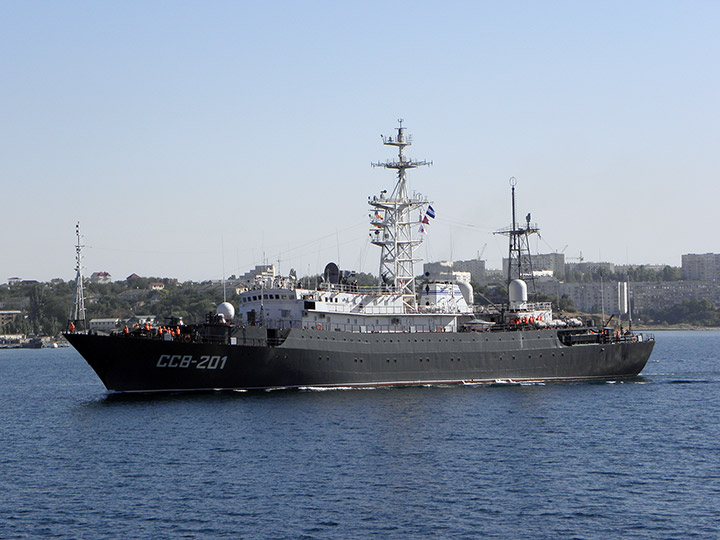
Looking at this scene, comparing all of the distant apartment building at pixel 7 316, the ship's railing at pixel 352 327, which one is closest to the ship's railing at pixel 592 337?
the ship's railing at pixel 352 327

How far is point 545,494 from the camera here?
24719 millimetres

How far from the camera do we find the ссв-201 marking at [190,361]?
4181 cm

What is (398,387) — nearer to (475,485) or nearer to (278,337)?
(278,337)

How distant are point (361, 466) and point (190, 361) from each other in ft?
54.7

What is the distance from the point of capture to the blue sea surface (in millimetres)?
22141

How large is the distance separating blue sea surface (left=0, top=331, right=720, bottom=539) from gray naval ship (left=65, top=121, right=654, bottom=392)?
1.42 metres

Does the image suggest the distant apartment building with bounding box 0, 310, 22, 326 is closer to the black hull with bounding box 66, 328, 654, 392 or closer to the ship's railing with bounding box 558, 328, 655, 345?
the black hull with bounding box 66, 328, 654, 392

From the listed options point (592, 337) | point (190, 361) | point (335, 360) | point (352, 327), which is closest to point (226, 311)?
point (190, 361)

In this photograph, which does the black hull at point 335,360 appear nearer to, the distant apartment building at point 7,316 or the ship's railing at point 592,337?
the ship's railing at point 592,337

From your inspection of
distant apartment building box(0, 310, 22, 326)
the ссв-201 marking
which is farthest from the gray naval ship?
distant apartment building box(0, 310, 22, 326)

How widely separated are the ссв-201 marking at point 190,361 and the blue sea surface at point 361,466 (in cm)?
148

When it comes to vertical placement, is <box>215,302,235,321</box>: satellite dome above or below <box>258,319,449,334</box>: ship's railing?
above

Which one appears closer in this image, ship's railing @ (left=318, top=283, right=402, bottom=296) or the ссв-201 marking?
the ссв-201 marking

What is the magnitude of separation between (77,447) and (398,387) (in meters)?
Answer: 19.7
